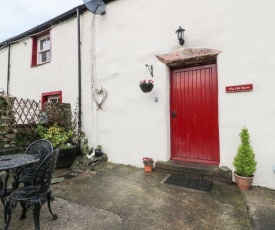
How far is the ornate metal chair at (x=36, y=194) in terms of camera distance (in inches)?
76.5

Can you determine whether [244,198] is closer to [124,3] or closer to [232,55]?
[232,55]

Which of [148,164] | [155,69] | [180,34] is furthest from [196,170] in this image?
[180,34]

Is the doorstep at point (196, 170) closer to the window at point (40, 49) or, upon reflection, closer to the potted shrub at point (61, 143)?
the potted shrub at point (61, 143)

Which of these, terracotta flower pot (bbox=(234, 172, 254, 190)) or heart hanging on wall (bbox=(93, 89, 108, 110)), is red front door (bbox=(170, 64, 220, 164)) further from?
heart hanging on wall (bbox=(93, 89, 108, 110))

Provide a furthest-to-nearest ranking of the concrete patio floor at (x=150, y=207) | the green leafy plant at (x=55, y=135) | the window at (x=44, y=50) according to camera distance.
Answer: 1. the window at (x=44, y=50)
2. the green leafy plant at (x=55, y=135)
3. the concrete patio floor at (x=150, y=207)

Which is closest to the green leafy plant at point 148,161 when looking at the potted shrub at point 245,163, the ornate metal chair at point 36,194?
the potted shrub at point 245,163

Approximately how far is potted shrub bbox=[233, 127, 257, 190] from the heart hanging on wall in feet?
11.7

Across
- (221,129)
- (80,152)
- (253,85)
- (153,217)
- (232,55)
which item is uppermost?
(232,55)

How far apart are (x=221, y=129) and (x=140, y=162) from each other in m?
2.07

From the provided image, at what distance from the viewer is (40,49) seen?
23.1 ft

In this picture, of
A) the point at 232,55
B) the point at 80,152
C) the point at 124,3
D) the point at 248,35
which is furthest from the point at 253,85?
the point at 80,152

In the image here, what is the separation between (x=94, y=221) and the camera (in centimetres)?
226

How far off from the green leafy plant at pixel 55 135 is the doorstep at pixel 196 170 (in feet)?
8.49

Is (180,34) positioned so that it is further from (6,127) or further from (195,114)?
(6,127)
